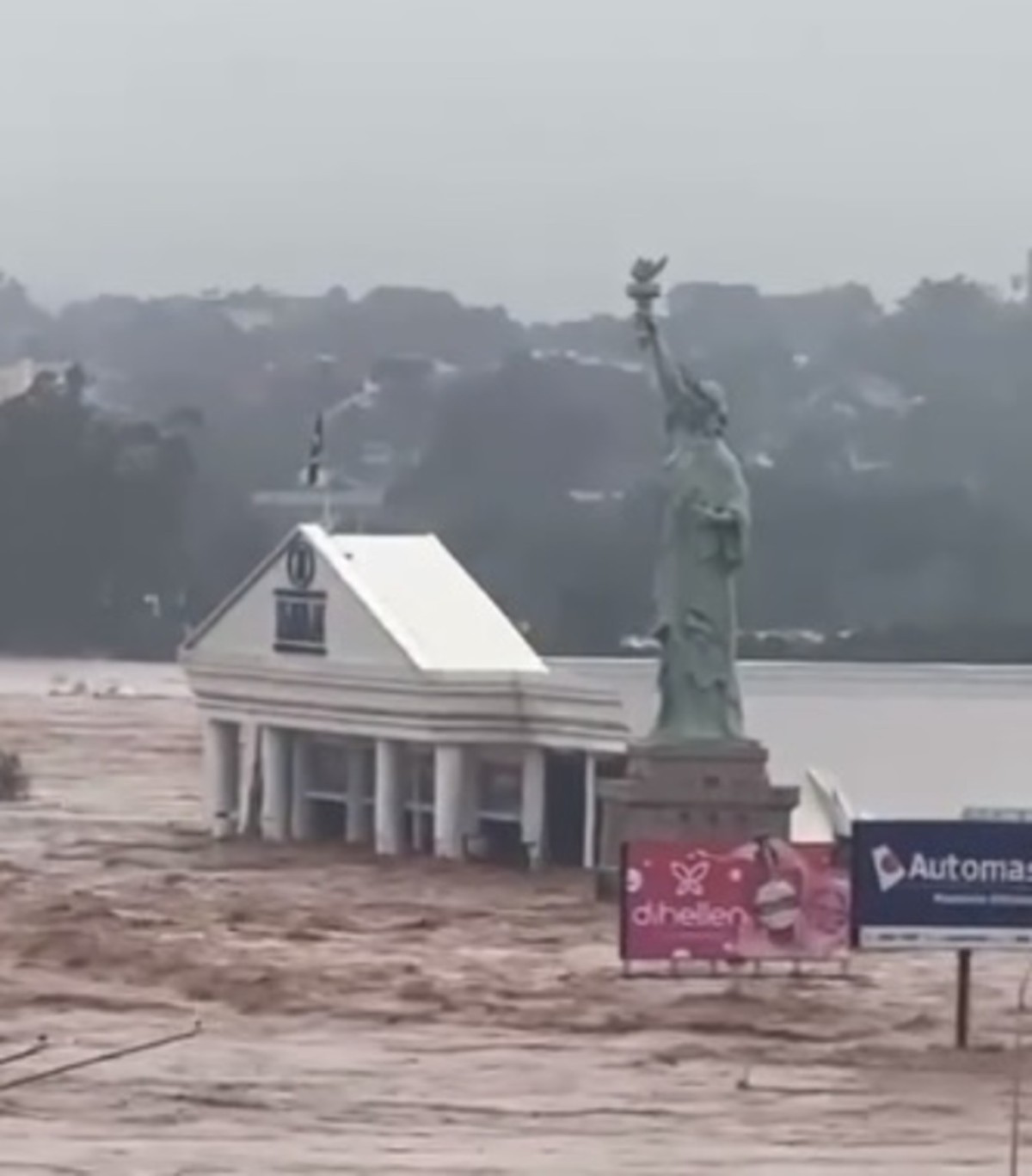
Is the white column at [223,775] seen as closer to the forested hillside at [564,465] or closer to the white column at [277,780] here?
the white column at [277,780]

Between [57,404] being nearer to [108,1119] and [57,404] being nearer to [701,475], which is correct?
[701,475]

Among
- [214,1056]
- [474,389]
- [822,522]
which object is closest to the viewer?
[214,1056]

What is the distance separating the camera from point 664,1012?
26203mm

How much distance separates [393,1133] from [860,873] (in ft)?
15.9

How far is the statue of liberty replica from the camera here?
3600cm

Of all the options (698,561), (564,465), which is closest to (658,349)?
(698,561)

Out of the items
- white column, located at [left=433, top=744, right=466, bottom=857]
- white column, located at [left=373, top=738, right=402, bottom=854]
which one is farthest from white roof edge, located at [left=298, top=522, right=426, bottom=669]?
white column, located at [left=373, top=738, right=402, bottom=854]

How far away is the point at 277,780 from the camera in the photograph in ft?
154

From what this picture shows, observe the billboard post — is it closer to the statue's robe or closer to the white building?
the statue's robe

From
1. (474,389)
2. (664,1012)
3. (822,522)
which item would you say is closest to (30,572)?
(474,389)

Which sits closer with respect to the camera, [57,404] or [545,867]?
[545,867]

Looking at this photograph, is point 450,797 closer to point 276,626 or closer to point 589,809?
point 589,809

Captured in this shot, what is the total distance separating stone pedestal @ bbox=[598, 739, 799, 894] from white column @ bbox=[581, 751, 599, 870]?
13.2 feet

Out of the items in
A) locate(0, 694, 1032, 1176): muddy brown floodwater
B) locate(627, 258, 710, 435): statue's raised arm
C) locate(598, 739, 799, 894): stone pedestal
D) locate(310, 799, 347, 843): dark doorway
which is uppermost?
locate(627, 258, 710, 435): statue's raised arm
